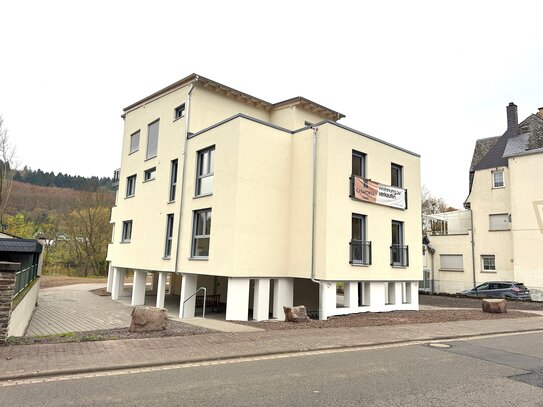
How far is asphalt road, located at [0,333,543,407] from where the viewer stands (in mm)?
5055

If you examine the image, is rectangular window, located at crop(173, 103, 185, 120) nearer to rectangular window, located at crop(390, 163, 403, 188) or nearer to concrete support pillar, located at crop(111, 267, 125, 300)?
concrete support pillar, located at crop(111, 267, 125, 300)

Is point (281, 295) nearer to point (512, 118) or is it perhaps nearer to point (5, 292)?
point (5, 292)

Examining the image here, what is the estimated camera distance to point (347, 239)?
1514 centimetres

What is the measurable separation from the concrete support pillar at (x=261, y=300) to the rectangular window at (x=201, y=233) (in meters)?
2.27

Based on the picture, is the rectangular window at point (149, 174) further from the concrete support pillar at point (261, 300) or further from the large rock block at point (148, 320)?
Result: the large rock block at point (148, 320)

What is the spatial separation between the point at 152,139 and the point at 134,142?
240cm

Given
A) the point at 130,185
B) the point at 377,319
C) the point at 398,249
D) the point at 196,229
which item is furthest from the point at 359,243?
the point at 130,185

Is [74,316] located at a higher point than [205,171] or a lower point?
lower

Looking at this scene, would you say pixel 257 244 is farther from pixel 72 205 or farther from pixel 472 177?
pixel 72 205

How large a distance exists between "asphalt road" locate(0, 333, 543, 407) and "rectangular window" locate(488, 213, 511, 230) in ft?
79.0

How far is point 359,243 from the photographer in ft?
51.4

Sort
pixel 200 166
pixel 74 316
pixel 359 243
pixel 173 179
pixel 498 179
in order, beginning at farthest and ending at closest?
1. pixel 498 179
2. pixel 173 179
3. pixel 200 166
4. pixel 359 243
5. pixel 74 316

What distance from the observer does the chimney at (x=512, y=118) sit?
104 ft

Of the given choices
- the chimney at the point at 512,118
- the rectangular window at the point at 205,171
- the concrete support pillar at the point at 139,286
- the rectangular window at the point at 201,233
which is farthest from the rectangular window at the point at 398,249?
the chimney at the point at 512,118
